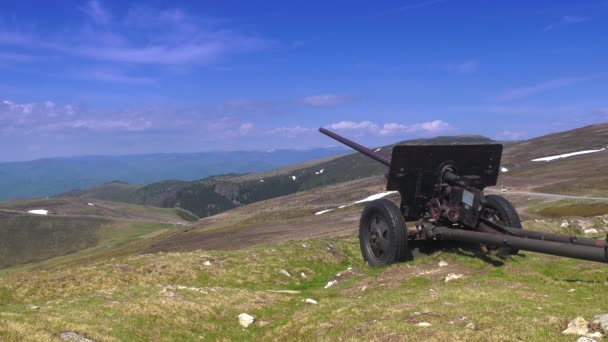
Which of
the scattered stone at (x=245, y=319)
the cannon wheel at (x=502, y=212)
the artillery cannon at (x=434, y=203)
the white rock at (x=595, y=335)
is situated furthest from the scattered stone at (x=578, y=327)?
the cannon wheel at (x=502, y=212)

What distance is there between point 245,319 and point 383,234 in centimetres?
615

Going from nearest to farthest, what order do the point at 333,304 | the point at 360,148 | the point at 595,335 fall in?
the point at 595,335, the point at 333,304, the point at 360,148

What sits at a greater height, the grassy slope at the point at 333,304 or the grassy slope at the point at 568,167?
the grassy slope at the point at 568,167

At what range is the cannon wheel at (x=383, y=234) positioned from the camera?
49.2 ft

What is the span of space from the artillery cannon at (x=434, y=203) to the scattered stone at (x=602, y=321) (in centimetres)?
613

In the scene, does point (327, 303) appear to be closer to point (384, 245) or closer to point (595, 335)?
point (384, 245)

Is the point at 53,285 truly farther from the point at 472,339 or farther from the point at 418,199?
the point at 472,339

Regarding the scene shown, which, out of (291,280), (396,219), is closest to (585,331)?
→ (396,219)

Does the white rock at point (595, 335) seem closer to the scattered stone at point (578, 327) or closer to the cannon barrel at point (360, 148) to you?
the scattered stone at point (578, 327)

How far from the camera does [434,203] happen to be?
15719 mm

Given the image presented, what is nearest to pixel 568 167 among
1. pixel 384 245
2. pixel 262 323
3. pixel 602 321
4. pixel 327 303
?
pixel 384 245

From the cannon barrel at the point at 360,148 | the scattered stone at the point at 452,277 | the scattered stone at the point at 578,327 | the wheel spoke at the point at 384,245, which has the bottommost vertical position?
the scattered stone at the point at 452,277

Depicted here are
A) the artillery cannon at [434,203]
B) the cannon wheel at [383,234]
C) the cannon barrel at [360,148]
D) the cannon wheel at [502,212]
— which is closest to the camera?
the artillery cannon at [434,203]

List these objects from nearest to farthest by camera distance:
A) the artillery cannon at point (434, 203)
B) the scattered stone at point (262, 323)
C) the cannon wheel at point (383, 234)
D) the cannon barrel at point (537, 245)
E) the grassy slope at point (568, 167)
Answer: the cannon barrel at point (537, 245)
the scattered stone at point (262, 323)
the artillery cannon at point (434, 203)
the cannon wheel at point (383, 234)
the grassy slope at point (568, 167)
